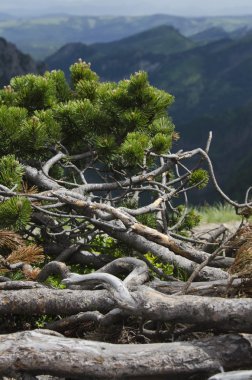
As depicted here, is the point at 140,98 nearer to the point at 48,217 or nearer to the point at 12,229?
the point at 48,217

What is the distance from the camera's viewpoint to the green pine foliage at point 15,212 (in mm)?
6199

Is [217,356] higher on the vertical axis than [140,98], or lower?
lower

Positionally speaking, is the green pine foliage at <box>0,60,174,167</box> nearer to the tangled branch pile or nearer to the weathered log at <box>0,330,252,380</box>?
the tangled branch pile

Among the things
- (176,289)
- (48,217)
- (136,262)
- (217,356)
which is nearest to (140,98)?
(48,217)

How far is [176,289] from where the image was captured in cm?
561

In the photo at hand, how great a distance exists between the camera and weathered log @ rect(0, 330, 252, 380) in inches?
165

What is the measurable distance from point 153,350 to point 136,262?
2.04 metres

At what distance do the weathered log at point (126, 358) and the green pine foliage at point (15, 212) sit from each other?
6.77 ft

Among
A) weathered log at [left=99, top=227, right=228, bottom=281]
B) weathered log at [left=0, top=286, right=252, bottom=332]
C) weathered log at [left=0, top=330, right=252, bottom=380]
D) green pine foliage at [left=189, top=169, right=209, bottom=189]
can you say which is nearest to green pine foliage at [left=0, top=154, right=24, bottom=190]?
→ weathered log at [left=99, top=227, right=228, bottom=281]

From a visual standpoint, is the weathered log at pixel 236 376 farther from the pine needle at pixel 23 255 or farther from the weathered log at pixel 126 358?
the pine needle at pixel 23 255

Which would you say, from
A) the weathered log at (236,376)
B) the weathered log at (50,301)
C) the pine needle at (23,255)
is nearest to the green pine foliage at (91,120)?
the pine needle at (23,255)

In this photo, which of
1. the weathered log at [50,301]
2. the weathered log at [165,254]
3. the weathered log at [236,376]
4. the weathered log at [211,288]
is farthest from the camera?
the weathered log at [165,254]

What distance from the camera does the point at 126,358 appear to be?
4230 mm

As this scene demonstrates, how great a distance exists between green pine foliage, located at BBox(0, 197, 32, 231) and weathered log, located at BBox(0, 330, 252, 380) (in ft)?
6.77
